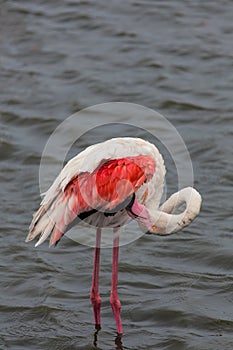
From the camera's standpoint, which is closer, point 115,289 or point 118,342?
point 118,342

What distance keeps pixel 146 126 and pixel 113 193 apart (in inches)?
193

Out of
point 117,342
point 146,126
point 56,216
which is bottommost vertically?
point 117,342

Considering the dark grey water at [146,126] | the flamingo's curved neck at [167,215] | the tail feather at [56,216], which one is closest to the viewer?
the flamingo's curved neck at [167,215]

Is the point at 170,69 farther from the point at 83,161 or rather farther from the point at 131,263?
the point at 83,161

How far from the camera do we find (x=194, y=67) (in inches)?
555

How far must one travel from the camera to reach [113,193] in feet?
25.4

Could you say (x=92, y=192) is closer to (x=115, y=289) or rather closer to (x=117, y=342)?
(x=115, y=289)

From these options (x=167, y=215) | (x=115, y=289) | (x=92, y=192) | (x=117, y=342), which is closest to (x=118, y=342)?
(x=117, y=342)

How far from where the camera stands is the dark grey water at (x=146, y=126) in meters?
8.30

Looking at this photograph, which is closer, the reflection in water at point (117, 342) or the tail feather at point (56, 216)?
the tail feather at point (56, 216)

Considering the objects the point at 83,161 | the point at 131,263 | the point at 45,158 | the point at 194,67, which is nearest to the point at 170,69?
the point at 194,67

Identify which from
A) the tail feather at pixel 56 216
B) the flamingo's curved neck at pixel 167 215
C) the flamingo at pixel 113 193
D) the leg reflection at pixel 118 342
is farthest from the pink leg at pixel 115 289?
the tail feather at pixel 56 216

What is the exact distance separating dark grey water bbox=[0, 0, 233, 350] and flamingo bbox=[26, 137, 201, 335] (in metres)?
0.98

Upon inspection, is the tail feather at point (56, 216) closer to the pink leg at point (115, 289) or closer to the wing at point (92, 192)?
the wing at point (92, 192)
